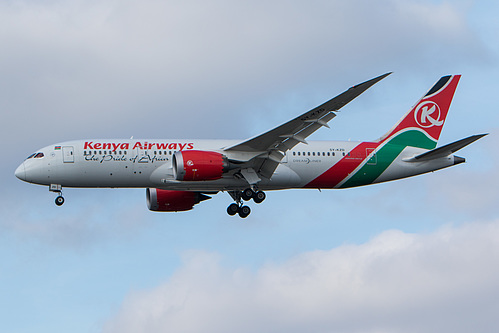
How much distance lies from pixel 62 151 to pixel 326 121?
1448cm

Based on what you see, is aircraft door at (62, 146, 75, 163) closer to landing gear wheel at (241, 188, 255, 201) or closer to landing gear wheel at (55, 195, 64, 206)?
landing gear wheel at (55, 195, 64, 206)

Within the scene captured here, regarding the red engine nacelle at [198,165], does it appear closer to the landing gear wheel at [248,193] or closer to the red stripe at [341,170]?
the landing gear wheel at [248,193]

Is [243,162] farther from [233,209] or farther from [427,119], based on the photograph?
[427,119]

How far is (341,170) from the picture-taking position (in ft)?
179

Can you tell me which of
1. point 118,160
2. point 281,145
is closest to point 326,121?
point 281,145

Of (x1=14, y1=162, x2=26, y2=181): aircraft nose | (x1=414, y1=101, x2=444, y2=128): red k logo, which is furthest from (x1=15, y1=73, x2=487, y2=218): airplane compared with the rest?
(x1=414, y1=101, x2=444, y2=128): red k logo

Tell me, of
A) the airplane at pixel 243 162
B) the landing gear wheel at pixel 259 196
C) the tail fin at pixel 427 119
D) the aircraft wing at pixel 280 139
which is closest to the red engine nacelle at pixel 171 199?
the airplane at pixel 243 162

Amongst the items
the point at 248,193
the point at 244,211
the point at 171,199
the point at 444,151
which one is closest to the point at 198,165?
the point at 248,193

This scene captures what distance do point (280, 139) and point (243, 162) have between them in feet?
7.96

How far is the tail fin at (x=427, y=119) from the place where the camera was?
188 feet

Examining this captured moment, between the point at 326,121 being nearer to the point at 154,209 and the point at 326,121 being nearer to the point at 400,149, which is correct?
the point at 400,149

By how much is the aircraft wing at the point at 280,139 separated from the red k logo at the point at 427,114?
32.1 feet

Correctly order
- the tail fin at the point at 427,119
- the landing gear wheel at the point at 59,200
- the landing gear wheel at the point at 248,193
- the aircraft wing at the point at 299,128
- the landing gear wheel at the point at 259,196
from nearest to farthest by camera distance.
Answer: the aircraft wing at the point at 299,128 < the landing gear wheel at the point at 59,200 < the landing gear wheel at the point at 248,193 < the landing gear wheel at the point at 259,196 < the tail fin at the point at 427,119

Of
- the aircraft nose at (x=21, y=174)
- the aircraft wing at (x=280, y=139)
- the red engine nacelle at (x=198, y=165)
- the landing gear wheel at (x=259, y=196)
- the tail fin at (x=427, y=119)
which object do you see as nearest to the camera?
the aircraft wing at (x=280, y=139)
